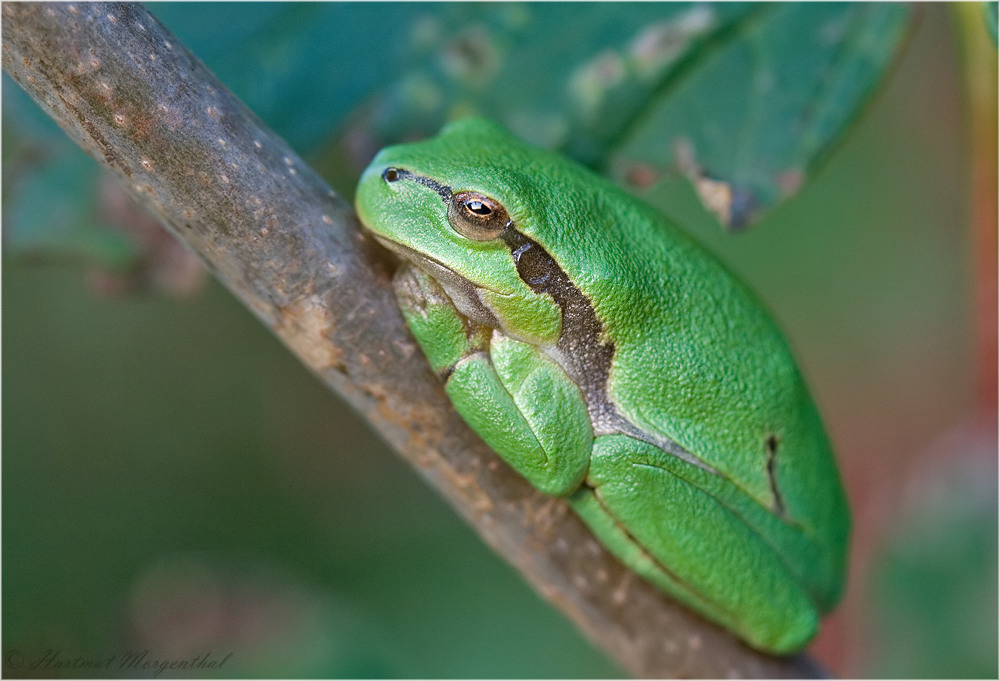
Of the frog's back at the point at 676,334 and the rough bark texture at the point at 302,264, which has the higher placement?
the frog's back at the point at 676,334

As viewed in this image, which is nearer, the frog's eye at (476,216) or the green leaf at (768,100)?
the frog's eye at (476,216)

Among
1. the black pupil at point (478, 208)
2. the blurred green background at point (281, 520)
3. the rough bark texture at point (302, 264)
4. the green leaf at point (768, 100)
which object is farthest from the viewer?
the blurred green background at point (281, 520)

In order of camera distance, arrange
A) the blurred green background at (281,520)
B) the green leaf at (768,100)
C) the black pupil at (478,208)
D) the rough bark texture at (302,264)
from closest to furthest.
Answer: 1. the rough bark texture at (302,264)
2. the black pupil at (478,208)
3. the green leaf at (768,100)
4. the blurred green background at (281,520)

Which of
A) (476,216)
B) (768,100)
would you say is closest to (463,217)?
(476,216)

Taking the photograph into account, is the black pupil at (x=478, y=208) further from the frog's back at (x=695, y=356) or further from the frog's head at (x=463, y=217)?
the frog's back at (x=695, y=356)

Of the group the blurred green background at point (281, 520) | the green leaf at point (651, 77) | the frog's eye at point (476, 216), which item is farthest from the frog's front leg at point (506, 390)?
the blurred green background at point (281, 520)

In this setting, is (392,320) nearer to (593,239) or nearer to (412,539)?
(593,239)

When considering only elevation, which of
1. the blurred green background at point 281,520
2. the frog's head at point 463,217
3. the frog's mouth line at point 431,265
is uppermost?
the frog's head at point 463,217

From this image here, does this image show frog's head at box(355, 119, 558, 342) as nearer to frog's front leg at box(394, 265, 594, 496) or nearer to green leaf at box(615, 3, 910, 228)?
frog's front leg at box(394, 265, 594, 496)
